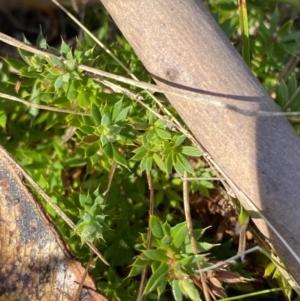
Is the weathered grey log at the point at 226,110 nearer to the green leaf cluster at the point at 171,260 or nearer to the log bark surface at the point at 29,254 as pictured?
the green leaf cluster at the point at 171,260

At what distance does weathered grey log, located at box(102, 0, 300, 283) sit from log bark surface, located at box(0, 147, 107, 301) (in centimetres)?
48

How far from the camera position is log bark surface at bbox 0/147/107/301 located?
140cm

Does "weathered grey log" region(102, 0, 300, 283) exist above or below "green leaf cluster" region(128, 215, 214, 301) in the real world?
above

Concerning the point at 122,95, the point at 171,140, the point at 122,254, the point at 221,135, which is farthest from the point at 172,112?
the point at 122,254

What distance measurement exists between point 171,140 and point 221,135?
0.31 m

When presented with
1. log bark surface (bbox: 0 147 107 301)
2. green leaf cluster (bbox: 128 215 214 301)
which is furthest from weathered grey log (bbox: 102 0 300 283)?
log bark surface (bbox: 0 147 107 301)

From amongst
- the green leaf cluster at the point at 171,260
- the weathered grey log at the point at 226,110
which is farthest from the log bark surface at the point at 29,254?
the weathered grey log at the point at 226,110

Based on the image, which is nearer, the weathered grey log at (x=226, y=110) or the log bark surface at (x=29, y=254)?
the weathered grey log at (x=226, y=110)

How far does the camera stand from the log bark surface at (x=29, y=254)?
1403mm

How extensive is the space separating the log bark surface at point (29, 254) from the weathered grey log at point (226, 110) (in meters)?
0.48

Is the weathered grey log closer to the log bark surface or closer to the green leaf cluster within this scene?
the green leaf cluster

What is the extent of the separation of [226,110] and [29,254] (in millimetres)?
659

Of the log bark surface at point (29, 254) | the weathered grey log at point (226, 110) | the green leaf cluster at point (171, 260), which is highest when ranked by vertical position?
the weathered grey log at point (226, 110)

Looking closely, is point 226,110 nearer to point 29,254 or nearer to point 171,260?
point 171,260
